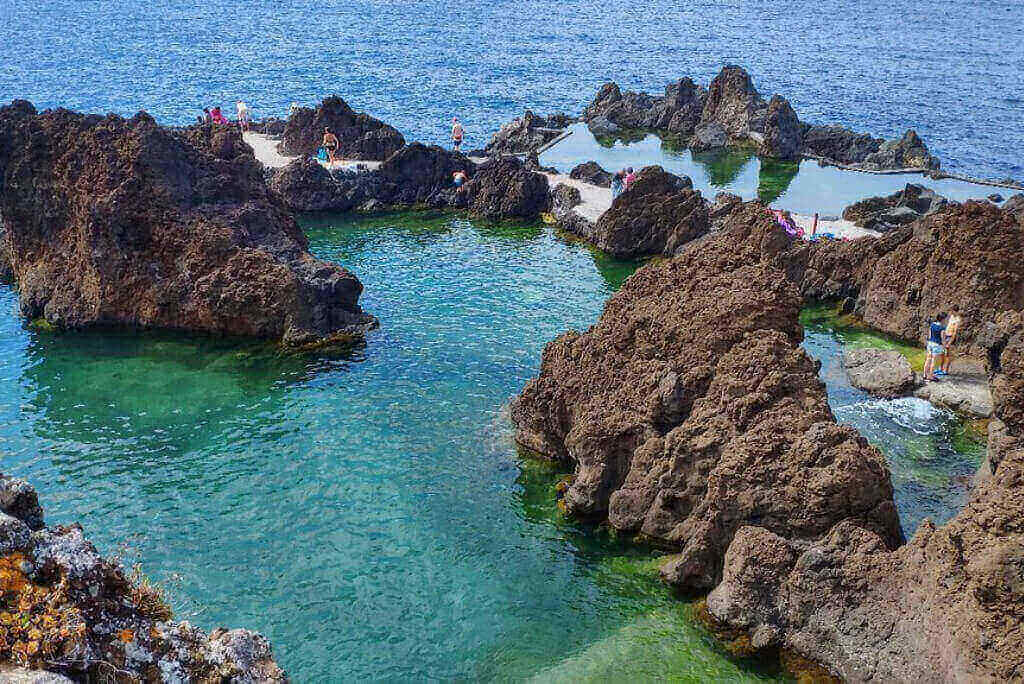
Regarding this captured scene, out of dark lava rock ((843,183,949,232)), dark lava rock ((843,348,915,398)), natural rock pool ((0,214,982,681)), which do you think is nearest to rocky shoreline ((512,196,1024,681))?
natural rock pool ((0,214,982,681))

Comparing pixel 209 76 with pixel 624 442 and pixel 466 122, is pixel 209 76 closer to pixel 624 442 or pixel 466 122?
pixel 466 122

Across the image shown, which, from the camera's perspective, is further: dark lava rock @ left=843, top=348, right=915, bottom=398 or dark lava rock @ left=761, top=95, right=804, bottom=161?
dark lava rock @ left=761, top=95, right=804, bottom=161

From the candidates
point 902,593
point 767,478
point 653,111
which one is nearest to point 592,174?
point 653,111

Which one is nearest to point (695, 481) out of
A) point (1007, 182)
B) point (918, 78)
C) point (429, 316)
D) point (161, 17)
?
point (429, 316)

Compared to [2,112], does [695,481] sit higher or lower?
lower

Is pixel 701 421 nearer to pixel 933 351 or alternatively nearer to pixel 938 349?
pixel 933 351

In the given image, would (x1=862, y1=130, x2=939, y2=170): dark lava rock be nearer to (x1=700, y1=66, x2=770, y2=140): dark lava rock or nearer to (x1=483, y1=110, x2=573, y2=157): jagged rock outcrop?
(x1=700, y1=66, x2=770, y2=140): dark lava rock

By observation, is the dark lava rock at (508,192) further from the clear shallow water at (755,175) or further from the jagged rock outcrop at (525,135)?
the jagged rock outcrop at (525,135)
